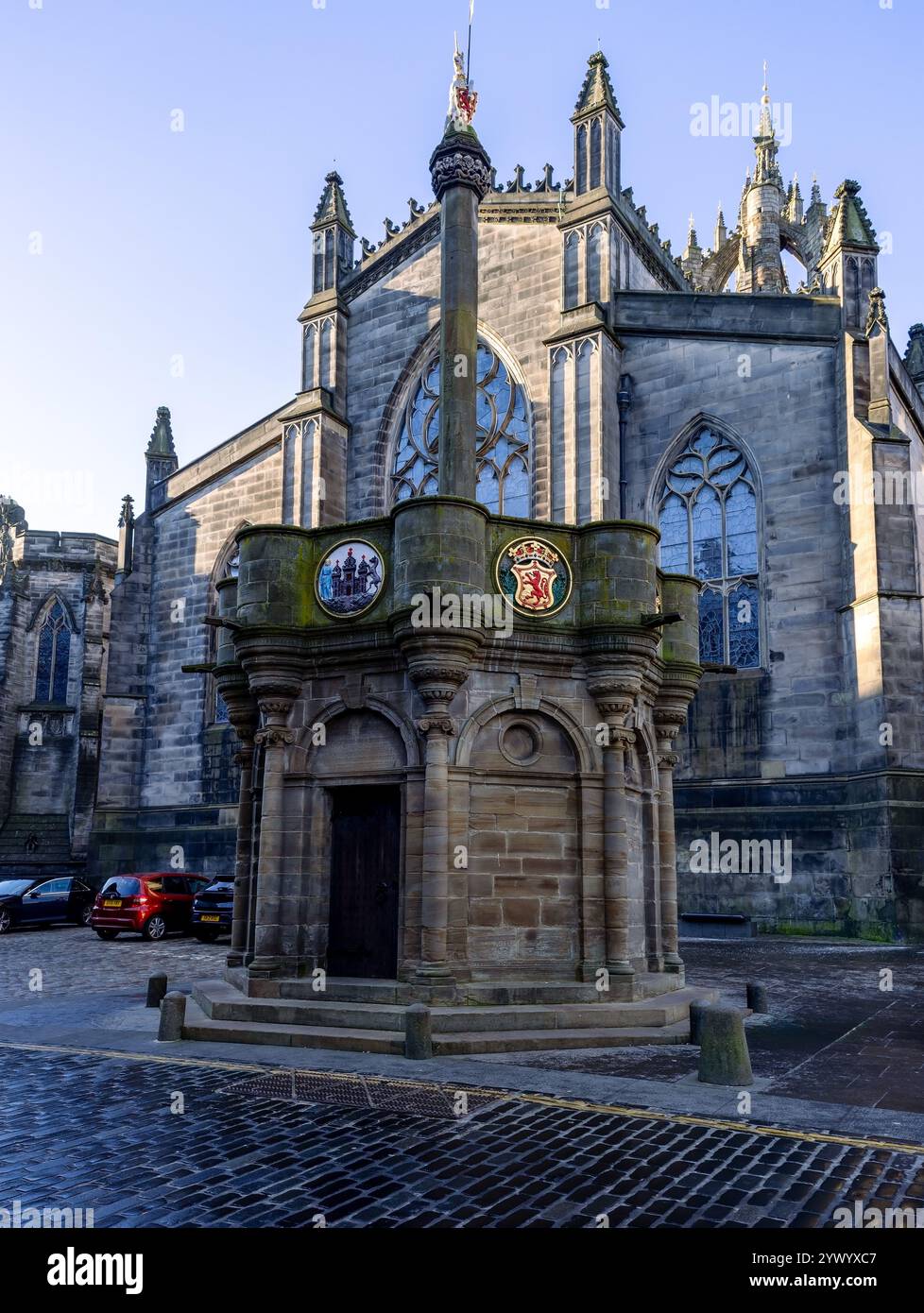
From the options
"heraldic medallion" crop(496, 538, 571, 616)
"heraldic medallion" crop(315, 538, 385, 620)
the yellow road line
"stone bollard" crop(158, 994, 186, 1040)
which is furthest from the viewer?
"heraldic medallion" crop(315, 538, 385, 620)

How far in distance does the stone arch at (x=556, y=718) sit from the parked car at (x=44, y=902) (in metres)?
19.8

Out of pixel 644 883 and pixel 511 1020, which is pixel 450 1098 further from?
pixel 644 883

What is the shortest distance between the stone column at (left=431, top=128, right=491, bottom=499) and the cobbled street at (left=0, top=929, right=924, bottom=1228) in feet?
22.2

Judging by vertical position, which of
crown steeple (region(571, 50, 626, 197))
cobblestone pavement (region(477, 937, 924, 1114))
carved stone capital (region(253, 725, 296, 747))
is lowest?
cobblestone pavement (region(477, 937, 924, 1114))

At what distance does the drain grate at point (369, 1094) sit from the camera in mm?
7426

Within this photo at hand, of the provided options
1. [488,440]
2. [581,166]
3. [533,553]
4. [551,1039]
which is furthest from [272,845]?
[581,166]

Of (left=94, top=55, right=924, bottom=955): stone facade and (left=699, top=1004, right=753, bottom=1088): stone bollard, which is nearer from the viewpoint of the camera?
(left=699, top=1004, right=753, bottom=1088): stone bollard

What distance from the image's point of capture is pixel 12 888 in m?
27.2

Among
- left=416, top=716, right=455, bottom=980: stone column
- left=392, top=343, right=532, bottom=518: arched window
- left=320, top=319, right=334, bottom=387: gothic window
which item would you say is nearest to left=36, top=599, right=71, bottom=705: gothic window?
left=320, top=319, right=334, bottom=387: gothic window

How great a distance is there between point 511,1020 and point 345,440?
23291mm

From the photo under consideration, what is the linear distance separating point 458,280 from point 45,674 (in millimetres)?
39278

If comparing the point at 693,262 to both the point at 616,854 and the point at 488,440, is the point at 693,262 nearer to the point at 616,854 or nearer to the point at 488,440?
the point at 488,440

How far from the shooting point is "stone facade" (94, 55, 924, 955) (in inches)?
440

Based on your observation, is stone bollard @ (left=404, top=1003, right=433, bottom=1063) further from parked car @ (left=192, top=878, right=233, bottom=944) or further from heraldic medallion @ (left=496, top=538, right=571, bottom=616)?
parked car @ (left=192, top=878, right=233, bottom=944)
